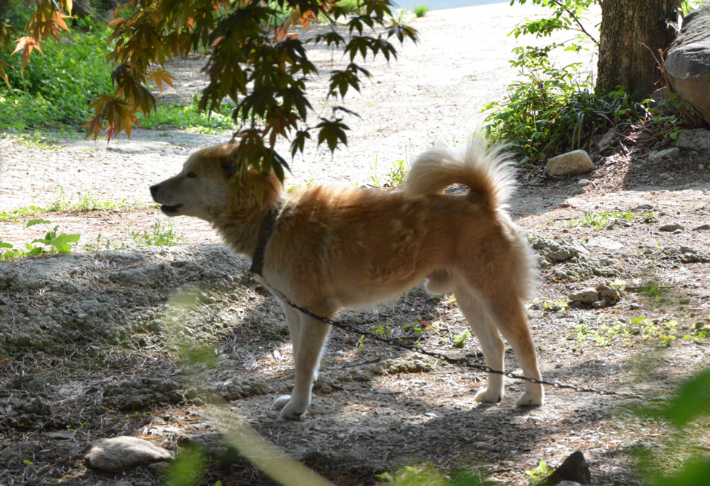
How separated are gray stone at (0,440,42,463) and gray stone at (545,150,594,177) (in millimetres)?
7877

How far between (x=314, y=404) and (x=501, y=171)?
196 centimetres

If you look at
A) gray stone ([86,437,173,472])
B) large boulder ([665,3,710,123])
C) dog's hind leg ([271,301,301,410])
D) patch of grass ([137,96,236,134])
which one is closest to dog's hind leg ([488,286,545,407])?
dog's hind leg ([271,301,301,410])

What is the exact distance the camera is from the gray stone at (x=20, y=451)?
10.3ft

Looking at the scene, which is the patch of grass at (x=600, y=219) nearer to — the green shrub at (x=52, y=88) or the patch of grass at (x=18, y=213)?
the patch of grass at (x=18, y=213)

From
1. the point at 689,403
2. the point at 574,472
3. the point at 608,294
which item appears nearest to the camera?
the point at 689,403

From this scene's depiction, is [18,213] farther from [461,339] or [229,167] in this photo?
[461,339]

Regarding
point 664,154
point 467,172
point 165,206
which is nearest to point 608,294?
point 467,172

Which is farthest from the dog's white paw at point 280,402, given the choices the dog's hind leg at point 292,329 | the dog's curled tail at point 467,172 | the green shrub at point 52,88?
the green shrub at point 52,88

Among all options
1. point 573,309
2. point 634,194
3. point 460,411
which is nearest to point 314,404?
point 460,411

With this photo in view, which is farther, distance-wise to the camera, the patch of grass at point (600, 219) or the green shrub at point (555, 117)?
the green shrub at point (555, 117)

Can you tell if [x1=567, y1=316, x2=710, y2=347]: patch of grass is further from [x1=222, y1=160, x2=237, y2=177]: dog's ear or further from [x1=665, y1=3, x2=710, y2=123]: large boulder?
[x1=665, y1=3, x2=710, y2=123]: large boulder

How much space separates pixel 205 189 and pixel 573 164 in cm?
676

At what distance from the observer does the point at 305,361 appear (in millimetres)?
3807

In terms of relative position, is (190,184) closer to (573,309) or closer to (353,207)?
(353,207)
